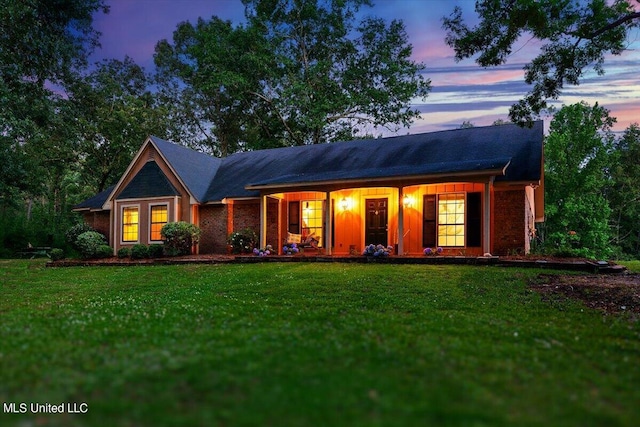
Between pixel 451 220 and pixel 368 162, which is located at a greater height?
pixel 368 162

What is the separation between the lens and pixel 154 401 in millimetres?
3246

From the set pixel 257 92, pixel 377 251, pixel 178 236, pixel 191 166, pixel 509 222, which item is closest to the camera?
pixel 377 251

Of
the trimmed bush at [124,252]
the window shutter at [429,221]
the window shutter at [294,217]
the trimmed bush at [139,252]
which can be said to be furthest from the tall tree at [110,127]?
the window shutter at [429,221]

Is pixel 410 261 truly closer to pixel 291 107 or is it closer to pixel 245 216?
pixel 245 216

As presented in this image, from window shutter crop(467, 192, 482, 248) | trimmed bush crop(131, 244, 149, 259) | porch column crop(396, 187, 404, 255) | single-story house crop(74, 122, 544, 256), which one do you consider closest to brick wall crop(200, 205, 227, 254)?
single-story house crop(74, 122, 544, 256)

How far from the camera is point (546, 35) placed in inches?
403

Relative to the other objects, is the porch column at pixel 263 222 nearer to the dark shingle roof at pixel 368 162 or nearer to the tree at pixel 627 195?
the dark shingle roof at pixel 368 162

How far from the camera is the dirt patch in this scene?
8.12m

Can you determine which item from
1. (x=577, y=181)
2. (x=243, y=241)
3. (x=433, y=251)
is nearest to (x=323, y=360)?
(x=433, y=251)

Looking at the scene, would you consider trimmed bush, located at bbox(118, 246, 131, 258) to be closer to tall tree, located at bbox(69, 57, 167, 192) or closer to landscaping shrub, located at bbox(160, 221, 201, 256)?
landscaping shrub, located at bbox(160, 221, 201, 256)

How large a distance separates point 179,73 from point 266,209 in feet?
74.3

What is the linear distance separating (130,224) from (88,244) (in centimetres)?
212

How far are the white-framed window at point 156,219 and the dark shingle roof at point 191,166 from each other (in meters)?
1.69

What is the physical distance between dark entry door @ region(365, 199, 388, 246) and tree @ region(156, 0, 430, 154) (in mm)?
13744
